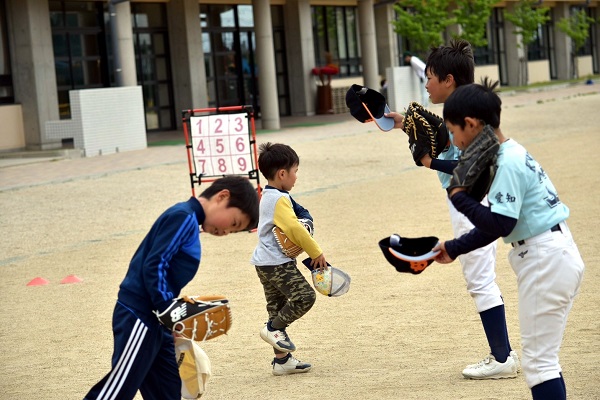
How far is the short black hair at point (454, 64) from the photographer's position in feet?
15.8

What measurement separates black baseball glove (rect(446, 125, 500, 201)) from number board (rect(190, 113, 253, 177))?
7945 millimetres

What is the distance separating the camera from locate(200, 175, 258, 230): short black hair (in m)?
3.82

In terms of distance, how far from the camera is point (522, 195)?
3.70 m

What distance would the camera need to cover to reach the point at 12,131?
74.6ft

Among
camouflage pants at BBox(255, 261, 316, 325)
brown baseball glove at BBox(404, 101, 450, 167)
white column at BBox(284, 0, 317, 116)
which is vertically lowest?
camouflage pants at BBox(255, 261, 316, 325)

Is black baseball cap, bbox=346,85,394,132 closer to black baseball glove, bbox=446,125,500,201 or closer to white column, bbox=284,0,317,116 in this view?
black baseball glove, bbox=446,125,500,201

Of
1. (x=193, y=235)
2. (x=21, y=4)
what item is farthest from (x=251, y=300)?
(x=21, y=4)

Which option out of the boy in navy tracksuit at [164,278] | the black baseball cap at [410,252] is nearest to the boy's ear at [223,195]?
the boy in navy tracksuit at [164,278]

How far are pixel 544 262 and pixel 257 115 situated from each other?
1162 inches

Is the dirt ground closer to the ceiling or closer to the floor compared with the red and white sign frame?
closer to the floor

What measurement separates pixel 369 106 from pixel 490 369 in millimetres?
1463

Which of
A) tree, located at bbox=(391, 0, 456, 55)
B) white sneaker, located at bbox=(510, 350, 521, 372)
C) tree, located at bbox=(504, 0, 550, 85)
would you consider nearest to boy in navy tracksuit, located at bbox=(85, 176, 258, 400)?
white sneaker, located at bbox=(510, 350, 521, 372)

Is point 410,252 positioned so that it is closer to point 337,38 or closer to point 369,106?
point 369,106

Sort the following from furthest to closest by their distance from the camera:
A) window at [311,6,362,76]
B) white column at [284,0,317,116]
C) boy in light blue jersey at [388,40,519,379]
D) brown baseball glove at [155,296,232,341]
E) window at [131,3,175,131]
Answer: window at [311,6,362,76] → white column at [284,0,317,116] → window at [131,3,175,131] → boy in light blue jersey at [388,40,519,379] → brown baseball glove at [155,296,232,341]
